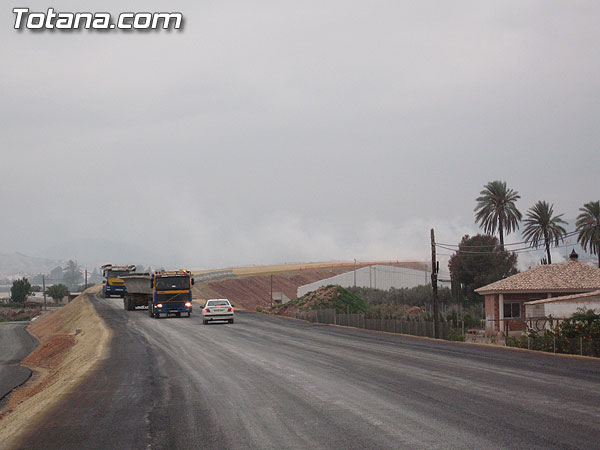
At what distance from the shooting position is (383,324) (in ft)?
158

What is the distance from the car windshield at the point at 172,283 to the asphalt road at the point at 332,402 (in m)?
23.6

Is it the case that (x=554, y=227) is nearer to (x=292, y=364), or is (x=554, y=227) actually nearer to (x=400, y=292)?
(x=400, y=292)

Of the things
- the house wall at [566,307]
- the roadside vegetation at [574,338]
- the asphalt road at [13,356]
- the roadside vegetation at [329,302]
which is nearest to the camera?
the roadside vegetation at [574,338]

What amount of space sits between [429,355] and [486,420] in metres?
14.8

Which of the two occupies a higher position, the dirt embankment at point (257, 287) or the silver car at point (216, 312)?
the dirt embankment at point (257, 287)

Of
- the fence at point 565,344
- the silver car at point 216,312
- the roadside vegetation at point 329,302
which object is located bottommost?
the fence at point 565,344

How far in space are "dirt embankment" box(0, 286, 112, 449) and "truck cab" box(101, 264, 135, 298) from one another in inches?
179

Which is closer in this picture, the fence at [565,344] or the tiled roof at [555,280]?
the fence at [565,344]

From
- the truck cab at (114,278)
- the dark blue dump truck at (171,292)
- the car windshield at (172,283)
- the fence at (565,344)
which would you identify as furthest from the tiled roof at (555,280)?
the truck cab at (114,278)

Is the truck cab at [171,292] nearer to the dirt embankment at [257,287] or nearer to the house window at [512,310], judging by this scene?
the house window at [512,310]

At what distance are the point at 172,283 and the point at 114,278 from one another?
28.4 m

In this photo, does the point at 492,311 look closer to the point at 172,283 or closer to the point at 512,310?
the point at 512,310

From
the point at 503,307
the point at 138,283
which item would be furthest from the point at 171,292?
the point at 503,307

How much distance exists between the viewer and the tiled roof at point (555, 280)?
155 ft
